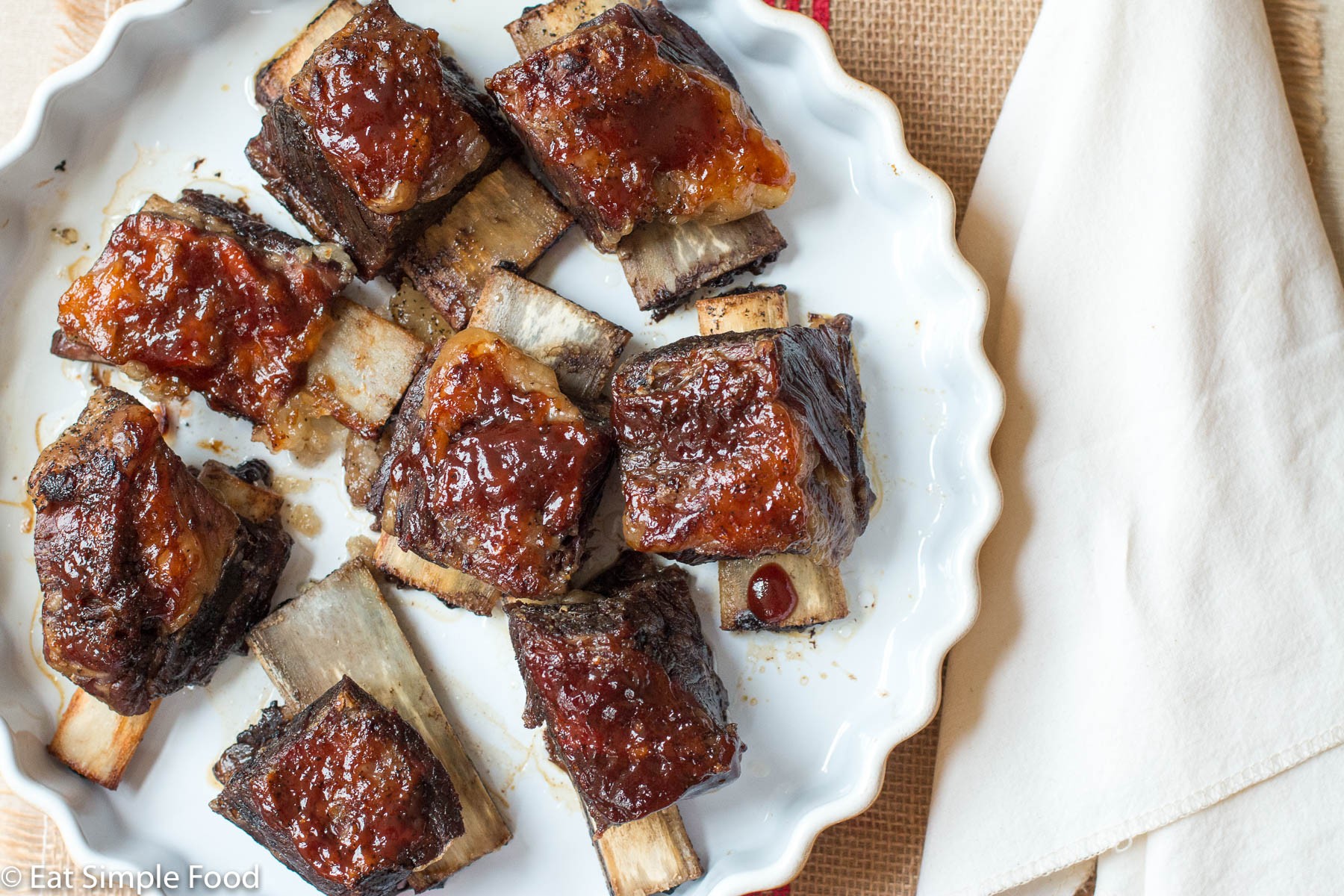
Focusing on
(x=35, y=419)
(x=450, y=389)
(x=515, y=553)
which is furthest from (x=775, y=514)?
(x=35, y=419)

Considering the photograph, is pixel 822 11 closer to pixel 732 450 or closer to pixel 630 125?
pixel 630 125

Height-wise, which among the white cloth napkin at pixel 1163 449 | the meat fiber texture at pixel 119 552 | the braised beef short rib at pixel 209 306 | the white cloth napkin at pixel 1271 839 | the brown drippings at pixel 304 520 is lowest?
the white cloth napkin at pixel 1271 839

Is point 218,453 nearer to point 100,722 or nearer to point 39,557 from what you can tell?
point 39,557

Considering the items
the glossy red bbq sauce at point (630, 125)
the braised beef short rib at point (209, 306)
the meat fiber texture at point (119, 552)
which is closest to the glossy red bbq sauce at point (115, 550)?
the meat fiber texture at point (119, 552)

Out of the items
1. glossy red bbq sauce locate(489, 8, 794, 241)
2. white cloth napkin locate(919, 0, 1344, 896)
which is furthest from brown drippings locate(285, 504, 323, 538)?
white cloth napkin locate(919, 0, 1344, 896)

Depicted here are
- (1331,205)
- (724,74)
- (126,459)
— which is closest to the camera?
(126,459)

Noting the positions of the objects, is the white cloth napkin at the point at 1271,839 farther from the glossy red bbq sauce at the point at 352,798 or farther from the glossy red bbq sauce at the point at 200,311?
the glossy red bbq sauce at the point at 200,311

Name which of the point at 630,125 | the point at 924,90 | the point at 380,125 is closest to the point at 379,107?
the point at 380,125
